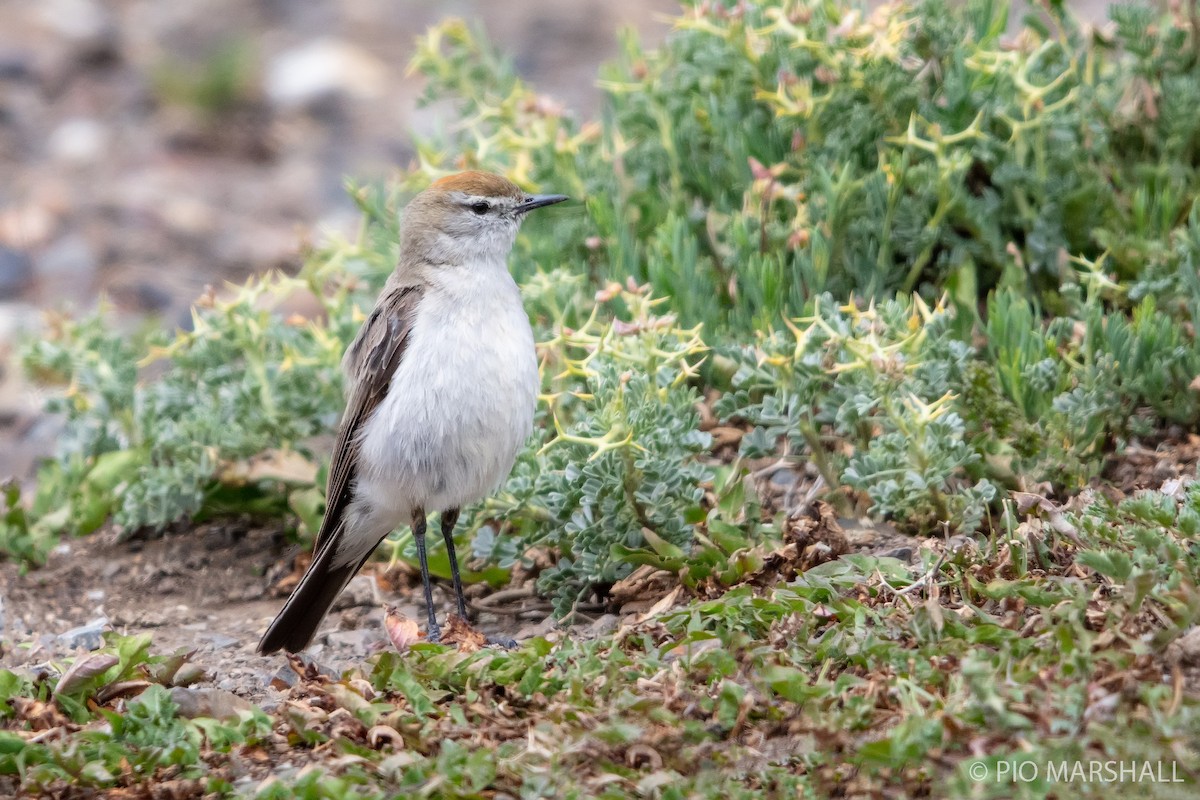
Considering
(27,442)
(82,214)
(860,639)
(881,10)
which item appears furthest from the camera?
(82,214)

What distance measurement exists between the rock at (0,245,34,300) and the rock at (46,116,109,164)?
142cm

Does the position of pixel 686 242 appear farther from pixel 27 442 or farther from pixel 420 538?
pixel 27 442

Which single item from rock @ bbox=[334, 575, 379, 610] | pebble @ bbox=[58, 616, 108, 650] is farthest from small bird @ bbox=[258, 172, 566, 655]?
pebble @ bbox=[58, 616, 108, 650]

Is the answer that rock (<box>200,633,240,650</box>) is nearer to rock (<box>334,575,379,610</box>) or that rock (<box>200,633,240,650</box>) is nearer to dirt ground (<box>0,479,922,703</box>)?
dirt ground (<box>0,479,922,703</box>)

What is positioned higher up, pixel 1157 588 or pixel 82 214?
pixel 82 214

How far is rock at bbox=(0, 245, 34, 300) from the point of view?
380 inches

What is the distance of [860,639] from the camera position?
4.08 m

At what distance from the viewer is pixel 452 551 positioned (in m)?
5.53

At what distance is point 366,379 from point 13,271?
5.54 metres

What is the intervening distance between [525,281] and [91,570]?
2.44m

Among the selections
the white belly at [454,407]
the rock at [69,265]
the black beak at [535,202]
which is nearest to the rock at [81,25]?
the rock at [69,265]

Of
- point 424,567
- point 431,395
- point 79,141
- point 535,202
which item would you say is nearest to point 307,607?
point 424,567

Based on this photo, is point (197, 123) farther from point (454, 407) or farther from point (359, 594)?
point (454, 407)

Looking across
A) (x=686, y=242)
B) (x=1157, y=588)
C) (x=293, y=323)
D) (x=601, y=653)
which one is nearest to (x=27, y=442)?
(x=293, y=323)
